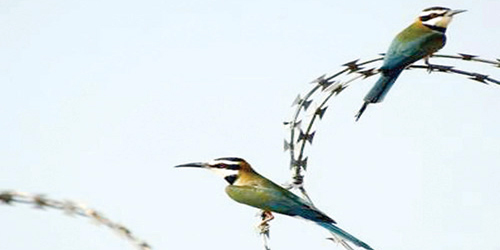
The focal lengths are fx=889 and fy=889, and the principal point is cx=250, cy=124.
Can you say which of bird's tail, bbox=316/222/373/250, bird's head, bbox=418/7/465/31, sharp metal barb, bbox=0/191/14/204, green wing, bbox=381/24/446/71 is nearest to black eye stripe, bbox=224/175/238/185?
bird's tail, bbox=316/222/373/250

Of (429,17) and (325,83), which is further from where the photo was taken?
(429,17)

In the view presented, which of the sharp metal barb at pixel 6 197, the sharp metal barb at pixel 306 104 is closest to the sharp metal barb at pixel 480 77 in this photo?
the sharp metal barb at pixel 306 104

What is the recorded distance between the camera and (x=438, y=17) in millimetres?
4836

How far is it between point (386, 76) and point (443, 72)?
0.29 metres

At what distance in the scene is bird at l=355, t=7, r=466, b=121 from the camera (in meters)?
4.39

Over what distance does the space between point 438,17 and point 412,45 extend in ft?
1.03

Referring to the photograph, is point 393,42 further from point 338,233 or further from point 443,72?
point 338,233

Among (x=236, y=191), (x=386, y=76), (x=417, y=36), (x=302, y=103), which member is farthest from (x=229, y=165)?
(x=417, y=36)

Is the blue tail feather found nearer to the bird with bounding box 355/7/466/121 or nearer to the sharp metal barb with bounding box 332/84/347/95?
the bird with bounding box 355/7/466/121

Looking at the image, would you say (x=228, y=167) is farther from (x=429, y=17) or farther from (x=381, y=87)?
(x=429, y=17)

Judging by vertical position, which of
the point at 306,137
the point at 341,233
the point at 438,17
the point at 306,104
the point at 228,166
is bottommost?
the point at 341,233

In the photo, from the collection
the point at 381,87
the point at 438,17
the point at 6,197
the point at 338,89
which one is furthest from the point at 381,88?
the point at 6,197

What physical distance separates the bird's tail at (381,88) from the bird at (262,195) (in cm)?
56

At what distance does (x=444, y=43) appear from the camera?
15.6 feet
